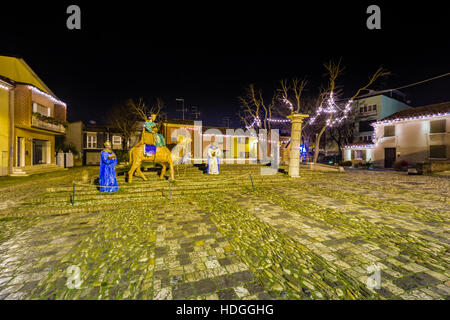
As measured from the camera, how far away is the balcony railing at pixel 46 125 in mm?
14562

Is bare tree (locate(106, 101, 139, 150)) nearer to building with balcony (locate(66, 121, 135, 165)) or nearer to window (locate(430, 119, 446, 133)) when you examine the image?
building with balcony (locate(66, 121, 135, 165))

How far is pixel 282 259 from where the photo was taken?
3.00m

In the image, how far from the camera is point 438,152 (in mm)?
19109

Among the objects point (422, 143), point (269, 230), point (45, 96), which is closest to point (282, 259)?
point (269, 230)

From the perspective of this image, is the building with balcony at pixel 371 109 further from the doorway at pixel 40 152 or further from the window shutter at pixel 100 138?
the doorway at pixel 40 152

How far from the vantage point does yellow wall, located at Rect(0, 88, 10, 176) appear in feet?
42.5

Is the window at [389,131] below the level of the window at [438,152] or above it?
above

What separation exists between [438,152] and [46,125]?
38.0 m

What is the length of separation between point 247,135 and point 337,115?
17.4m

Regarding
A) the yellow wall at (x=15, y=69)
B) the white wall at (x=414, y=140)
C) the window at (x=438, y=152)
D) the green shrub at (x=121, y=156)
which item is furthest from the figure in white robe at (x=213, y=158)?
the window at (x=438, y=152)

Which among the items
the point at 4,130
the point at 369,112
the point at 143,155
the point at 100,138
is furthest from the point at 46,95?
the point at 369,112

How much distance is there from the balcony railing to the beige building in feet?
115

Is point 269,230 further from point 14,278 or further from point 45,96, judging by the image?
point 45,96

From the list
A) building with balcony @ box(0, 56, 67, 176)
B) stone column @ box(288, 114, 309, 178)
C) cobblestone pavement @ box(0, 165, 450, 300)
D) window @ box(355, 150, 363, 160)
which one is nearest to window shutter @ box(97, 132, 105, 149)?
building with balcony @ box(0, 56, 67, 176)
